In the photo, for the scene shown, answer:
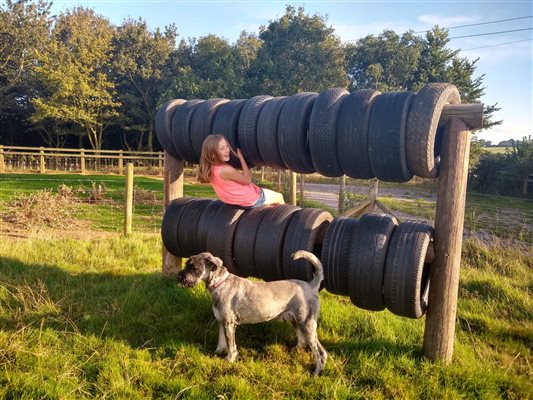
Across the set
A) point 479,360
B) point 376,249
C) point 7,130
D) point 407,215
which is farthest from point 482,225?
point 7,130

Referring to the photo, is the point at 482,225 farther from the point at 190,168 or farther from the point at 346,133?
the point at 190,168

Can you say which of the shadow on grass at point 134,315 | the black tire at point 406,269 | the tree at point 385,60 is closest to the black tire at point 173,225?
the shadow on grass at point 134,315

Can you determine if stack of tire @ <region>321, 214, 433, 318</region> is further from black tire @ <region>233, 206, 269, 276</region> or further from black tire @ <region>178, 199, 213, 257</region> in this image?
black tire @ <region>178, 199, 213, 257</region>

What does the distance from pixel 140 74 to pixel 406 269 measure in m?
37.3

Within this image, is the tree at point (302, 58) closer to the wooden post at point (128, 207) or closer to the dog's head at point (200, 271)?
the wooden post at point (128, 207)

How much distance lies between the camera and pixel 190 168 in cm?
3225

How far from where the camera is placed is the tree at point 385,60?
41375mm

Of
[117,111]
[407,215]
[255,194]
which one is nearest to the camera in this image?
[255,194]

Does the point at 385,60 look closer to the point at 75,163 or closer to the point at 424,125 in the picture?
the point at 75,163

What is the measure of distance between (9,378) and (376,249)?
377 centimetres

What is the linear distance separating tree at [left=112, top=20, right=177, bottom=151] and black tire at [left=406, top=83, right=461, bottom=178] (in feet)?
116

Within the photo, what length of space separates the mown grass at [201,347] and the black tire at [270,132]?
83.8 inches

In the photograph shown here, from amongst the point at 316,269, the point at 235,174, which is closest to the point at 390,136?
the point at 316,269

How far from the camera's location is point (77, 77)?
3303cm
